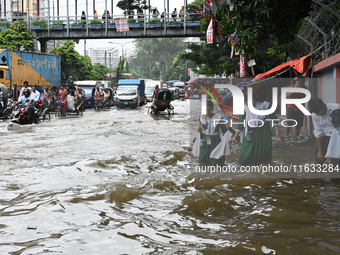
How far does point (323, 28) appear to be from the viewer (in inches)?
463

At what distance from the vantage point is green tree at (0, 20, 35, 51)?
43.0m

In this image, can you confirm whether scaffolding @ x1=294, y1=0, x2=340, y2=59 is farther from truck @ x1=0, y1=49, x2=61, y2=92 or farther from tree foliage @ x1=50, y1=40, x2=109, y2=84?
tree foliage @ x1=50, y1=40, x2=109, y2=84

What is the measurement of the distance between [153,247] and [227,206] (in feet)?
5.87

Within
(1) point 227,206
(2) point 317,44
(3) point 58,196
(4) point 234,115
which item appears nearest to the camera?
(1) point 227,206

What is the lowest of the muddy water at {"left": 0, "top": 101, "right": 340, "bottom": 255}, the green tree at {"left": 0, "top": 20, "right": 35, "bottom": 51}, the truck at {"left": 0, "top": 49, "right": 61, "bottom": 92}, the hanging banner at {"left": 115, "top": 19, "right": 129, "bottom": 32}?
the muddy water at {"left": 0, "top": 101, "right": 340, "bottom": 255}

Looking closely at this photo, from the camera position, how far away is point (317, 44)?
1340 cm

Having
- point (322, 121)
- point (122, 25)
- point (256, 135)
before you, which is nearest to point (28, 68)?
point (122, 25)

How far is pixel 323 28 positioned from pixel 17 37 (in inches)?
1447

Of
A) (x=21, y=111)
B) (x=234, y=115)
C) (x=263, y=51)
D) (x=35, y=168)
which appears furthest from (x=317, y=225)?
(x=263, y=51)

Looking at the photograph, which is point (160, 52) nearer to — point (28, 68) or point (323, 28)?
point (28, 68)

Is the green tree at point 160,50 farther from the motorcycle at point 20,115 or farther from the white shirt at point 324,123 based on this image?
the white shirt at point 324,123

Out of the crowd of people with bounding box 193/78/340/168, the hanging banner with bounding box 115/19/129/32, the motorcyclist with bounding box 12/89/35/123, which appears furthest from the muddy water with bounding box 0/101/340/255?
the hanging banner with bounding box 115/19/129/32

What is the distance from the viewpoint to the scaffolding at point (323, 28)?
10.0 metres

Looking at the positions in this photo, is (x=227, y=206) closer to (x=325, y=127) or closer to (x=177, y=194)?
(x=177, y=194)
